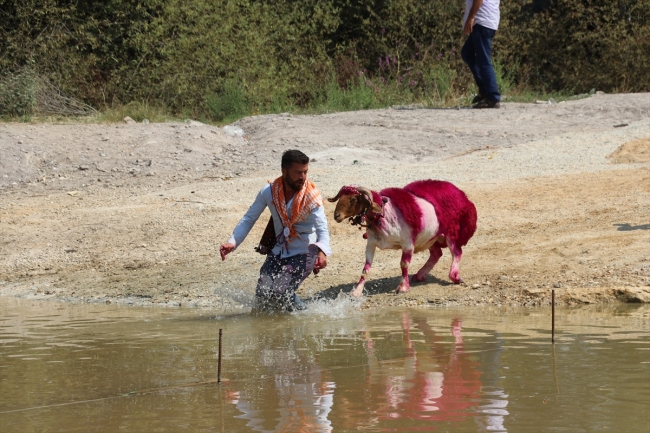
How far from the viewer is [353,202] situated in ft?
28.3

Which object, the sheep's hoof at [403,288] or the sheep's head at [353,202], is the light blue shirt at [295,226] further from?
the sheep's hoof at [403,288]

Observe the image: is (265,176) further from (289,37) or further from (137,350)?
(289,37)

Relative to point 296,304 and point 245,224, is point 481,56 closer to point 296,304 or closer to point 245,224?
point 296,304

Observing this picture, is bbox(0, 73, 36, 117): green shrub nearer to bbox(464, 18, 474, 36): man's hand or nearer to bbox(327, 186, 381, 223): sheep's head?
bbox(464, 18, 474, 36): man's hand

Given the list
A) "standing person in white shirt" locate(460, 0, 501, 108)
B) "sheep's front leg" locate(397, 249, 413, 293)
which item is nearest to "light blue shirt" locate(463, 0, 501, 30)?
"standing person in white shirt" locate(460, 0, 501, 108)

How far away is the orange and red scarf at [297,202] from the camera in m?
8.38

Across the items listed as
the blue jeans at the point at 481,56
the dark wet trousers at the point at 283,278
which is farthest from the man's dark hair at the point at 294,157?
the blue jeans at the point at 481,56

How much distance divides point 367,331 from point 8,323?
2.96 metres

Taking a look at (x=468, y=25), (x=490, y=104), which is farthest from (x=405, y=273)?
(x=490, y=104)

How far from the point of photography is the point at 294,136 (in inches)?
611

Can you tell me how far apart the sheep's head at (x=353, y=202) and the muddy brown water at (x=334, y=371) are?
0.78m

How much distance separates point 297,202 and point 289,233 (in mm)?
301

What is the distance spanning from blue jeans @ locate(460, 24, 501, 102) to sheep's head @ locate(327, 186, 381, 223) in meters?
7.87

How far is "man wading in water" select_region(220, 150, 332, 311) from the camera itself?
827cm
